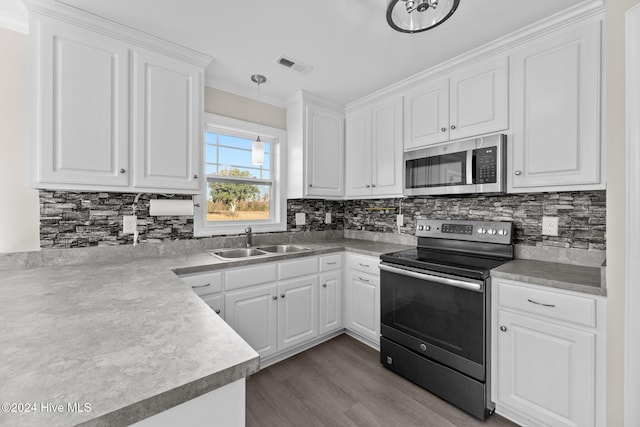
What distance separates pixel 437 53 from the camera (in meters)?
2.12

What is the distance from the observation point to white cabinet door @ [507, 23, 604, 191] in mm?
1626

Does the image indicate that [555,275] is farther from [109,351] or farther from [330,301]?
[109,351]

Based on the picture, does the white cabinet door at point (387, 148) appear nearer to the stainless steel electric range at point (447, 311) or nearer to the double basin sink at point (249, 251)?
the stainless steel electric range at point (447, 311)

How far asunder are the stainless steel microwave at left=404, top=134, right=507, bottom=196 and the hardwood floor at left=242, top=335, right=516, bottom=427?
1465 mm

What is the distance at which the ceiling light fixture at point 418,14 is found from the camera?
4.06 ft

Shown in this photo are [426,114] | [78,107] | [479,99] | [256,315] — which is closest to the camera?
[78,107]

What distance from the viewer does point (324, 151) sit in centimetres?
300

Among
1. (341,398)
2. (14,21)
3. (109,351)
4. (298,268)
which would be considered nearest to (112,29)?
(14,21)

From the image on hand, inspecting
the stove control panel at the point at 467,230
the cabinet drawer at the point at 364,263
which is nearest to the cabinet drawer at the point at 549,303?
the stove control panel at the point at 467,230

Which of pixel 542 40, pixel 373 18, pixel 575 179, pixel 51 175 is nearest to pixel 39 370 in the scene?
pixel 51 175

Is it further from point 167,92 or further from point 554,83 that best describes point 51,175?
point 554,83

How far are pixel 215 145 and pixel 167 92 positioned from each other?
0.72 meters

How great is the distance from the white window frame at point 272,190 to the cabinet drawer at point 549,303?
81.1 inches

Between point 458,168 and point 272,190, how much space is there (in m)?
1.81
